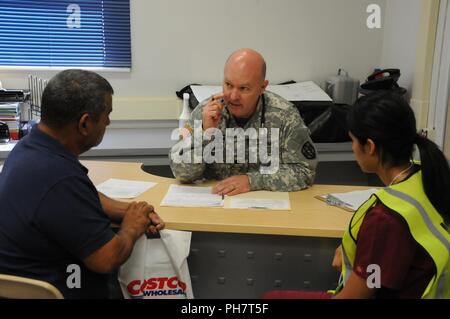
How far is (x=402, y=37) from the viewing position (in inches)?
132

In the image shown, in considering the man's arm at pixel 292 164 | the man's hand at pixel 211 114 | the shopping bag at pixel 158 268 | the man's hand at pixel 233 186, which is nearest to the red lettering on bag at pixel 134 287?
the shopping bag at pixel 158 268

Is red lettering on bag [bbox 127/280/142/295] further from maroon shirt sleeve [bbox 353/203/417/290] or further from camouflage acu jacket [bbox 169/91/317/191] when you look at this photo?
maroon shirt sleeve [bbox 353/203/417/290]

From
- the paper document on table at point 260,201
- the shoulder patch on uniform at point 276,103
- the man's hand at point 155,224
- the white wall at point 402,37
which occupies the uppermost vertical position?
the white wall at point 402,37

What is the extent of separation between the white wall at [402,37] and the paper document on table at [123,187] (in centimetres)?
214

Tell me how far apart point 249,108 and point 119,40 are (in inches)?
70.2

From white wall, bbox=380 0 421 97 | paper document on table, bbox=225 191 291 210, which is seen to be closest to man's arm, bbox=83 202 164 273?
paper document on table, bbox=225 191 291 210

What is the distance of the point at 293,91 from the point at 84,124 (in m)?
2.32

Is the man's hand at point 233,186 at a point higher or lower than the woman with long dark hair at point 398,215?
lower

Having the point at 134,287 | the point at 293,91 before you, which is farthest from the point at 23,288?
the point at 293,91

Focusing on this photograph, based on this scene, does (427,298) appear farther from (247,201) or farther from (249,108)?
(249,108)

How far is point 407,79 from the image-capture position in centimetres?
322

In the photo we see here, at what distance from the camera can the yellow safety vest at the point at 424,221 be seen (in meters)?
1.09

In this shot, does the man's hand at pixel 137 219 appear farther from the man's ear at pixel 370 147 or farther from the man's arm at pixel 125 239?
the man's ear at pixel 370 147
